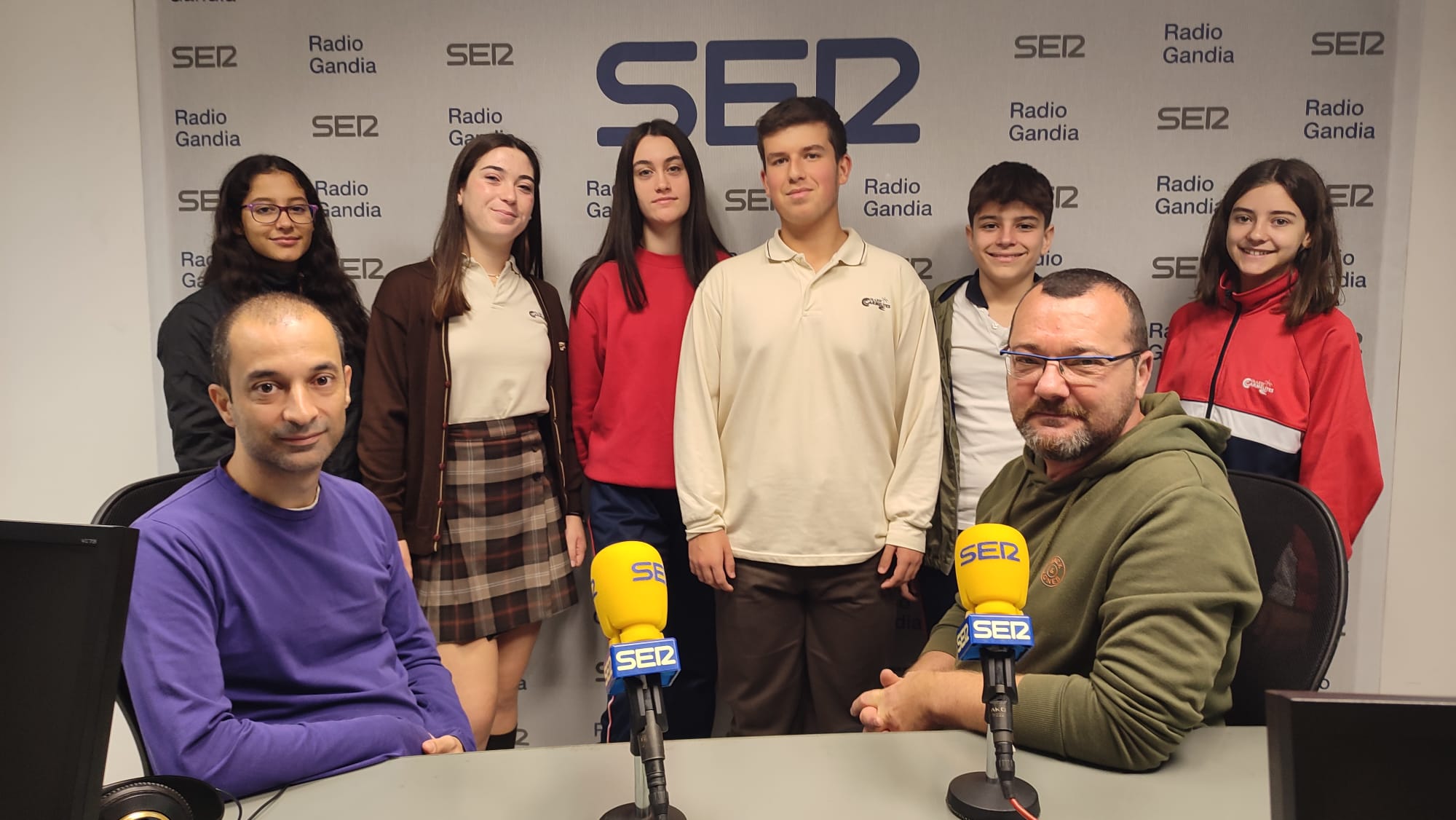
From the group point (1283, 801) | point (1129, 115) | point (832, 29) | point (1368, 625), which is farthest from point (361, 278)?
point (1368, 625)

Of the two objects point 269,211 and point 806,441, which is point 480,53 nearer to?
point 269,211

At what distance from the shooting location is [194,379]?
8.43 feet

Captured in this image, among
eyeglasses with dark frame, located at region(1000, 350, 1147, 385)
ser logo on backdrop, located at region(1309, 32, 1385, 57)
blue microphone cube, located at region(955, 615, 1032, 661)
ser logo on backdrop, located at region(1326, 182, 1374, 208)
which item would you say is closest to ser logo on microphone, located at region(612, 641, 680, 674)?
blue microphone cube, located at region(955, 615, 1032, 661)

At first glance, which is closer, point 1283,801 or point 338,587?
point 1283,801

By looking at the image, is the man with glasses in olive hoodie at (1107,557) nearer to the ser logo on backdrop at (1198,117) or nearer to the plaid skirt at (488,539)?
the plaid skirt at (488,539)

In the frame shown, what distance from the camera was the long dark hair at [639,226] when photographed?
2.85 meters

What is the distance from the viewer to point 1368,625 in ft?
10.8

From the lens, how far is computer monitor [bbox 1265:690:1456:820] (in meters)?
0.69

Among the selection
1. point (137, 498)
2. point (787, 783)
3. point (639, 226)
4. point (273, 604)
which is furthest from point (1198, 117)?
point (137, 498)

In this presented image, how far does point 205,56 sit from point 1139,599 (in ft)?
11.2

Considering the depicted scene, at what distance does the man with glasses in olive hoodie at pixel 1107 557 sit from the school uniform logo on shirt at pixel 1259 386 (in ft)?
3.77

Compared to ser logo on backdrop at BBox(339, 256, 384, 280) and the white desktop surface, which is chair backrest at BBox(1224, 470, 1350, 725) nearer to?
the white desktop surface

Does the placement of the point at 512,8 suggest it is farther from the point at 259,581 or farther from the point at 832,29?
the point at 259,581

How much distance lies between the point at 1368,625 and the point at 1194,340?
1.37m
